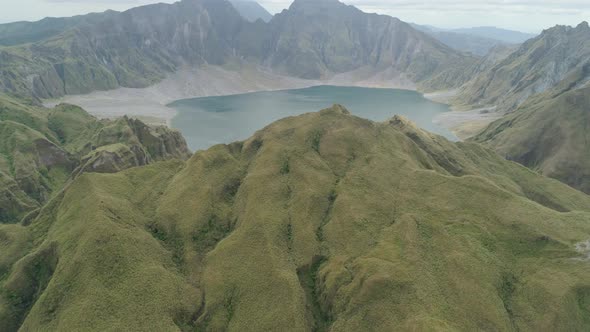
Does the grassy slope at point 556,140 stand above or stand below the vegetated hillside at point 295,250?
below

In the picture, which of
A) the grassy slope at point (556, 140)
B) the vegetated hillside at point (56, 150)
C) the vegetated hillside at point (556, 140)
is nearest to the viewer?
the vegetated hillside at point (56, 150)

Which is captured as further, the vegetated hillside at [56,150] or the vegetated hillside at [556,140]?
the vegetated hillside at [556,140]

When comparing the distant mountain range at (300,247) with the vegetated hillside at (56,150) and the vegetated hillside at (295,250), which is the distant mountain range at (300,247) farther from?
the vegetated hillside at (56,150)

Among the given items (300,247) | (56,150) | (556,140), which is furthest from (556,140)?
(56,150)

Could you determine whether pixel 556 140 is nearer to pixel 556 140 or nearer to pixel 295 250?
pixel 556 140

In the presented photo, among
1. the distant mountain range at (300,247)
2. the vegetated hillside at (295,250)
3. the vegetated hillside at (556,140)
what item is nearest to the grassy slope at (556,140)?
the vegetated hillside at (556,140)

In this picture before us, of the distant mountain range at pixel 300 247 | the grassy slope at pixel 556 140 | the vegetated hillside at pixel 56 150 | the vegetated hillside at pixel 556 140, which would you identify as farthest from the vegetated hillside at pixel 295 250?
the vegetated hillside at pixel 556 140

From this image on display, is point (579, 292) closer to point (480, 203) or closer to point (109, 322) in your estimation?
point (480, 203)

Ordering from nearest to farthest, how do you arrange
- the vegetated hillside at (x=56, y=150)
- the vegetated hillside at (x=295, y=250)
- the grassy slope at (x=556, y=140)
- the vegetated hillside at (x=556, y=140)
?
the vegetated hillside at (x=295, y=250) < the vegetated hillside at (x=56, y=150) < the grassy slope at (x=556, y=140) < the vegetated hillside at (x=556, y=140)
